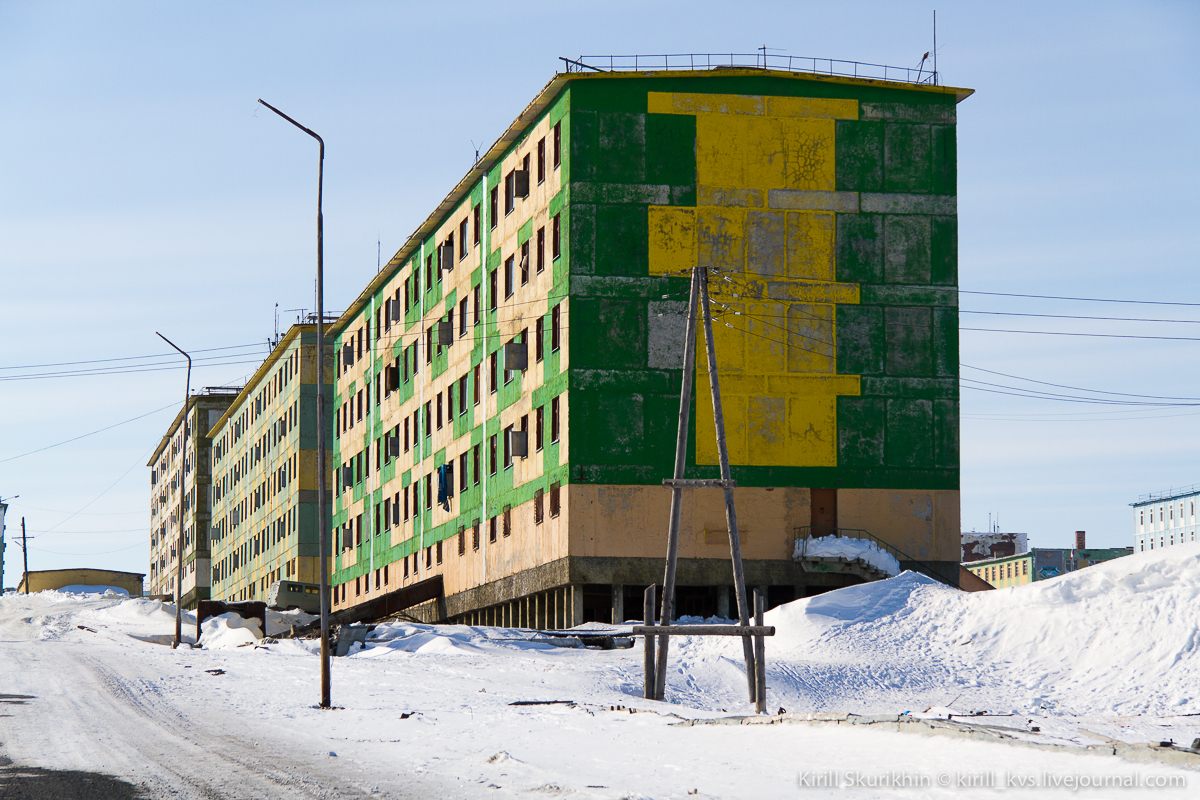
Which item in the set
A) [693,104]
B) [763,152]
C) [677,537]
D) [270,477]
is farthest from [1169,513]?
[677,537]

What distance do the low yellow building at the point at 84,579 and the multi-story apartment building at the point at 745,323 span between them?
87091 millimetres

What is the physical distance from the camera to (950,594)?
39938mm

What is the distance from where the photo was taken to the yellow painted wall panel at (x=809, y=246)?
50594mm

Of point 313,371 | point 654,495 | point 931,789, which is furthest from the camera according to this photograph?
point 313,371

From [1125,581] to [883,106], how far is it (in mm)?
21851

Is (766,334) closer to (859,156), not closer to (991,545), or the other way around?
(859,156)

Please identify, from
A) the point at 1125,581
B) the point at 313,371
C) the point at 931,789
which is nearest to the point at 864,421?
the point at 1125,581

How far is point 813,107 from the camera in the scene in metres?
51.3

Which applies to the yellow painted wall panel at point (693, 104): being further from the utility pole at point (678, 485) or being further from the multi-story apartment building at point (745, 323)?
the utility pole at point (678, 485)

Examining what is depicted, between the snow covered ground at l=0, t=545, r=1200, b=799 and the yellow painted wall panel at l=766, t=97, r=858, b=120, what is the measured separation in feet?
57.5

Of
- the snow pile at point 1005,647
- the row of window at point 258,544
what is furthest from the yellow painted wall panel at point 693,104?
the row of window at point 258,544

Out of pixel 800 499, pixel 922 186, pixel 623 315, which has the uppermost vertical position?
pixel 922 186

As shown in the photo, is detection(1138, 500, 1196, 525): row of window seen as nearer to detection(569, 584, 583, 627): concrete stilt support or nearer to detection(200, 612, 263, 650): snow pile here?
detection(569, 584, 583, 627): concrete stilt support

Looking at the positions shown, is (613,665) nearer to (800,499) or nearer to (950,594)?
(950,594)
